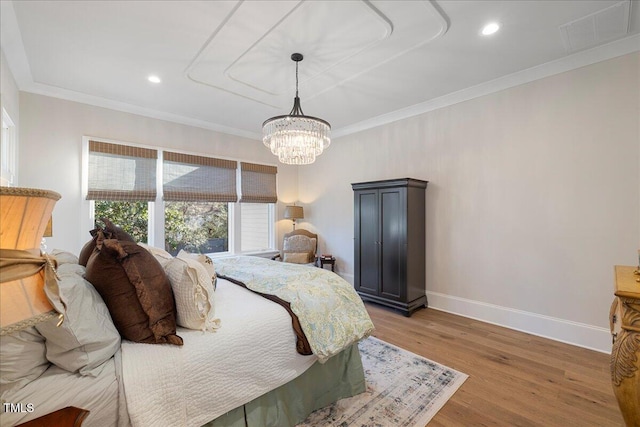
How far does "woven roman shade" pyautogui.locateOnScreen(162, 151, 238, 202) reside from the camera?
3.96 metres

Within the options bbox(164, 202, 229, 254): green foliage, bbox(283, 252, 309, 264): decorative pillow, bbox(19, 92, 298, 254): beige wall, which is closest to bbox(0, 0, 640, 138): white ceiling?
bbox(19, 92, 298, 254): beige wall

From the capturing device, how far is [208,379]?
1.24 m

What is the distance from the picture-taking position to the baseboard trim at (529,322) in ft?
8.38

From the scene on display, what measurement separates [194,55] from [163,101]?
1.30 metres

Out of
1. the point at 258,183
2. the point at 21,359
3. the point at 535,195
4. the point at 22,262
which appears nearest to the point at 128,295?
the point at 21,359

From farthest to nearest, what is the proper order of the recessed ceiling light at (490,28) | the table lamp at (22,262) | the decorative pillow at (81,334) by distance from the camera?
the recessed ceiling light at (490,28), the decorative pillow at (81,334), the table lamp at (22,262)

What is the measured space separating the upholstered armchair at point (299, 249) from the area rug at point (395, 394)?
2217 millimetres

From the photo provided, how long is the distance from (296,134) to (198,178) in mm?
2456

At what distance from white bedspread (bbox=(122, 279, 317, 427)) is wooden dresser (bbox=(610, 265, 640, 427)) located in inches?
56.9

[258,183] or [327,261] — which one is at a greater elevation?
[258,183]

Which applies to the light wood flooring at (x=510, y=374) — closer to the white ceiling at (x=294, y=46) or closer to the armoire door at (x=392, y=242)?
the armoire door at (x=392, y=242)

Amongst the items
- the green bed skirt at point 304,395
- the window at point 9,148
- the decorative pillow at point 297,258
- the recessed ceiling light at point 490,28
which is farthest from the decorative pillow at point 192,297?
the decorative pillow at point 297,258

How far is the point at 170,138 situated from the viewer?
4004 millimetres

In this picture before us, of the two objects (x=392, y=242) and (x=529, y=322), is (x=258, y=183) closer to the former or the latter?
(x=392, y=242)
